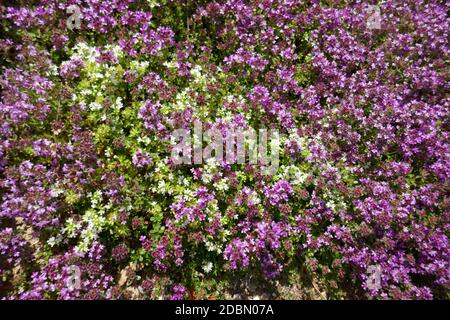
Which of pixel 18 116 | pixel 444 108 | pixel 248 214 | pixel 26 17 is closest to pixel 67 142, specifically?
pixel 18 116

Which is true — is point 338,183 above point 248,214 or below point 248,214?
above

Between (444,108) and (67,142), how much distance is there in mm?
8386

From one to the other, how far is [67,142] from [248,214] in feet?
12.7

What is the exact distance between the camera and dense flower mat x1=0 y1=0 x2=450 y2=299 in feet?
19.4

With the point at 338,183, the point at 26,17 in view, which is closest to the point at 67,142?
the point at 26,17

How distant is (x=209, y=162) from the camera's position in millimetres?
6270

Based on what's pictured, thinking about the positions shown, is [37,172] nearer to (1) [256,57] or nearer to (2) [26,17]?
(2) [26,17]

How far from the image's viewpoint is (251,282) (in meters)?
6.52

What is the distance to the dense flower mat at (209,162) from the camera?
233 inches

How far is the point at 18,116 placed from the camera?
6062 mm
